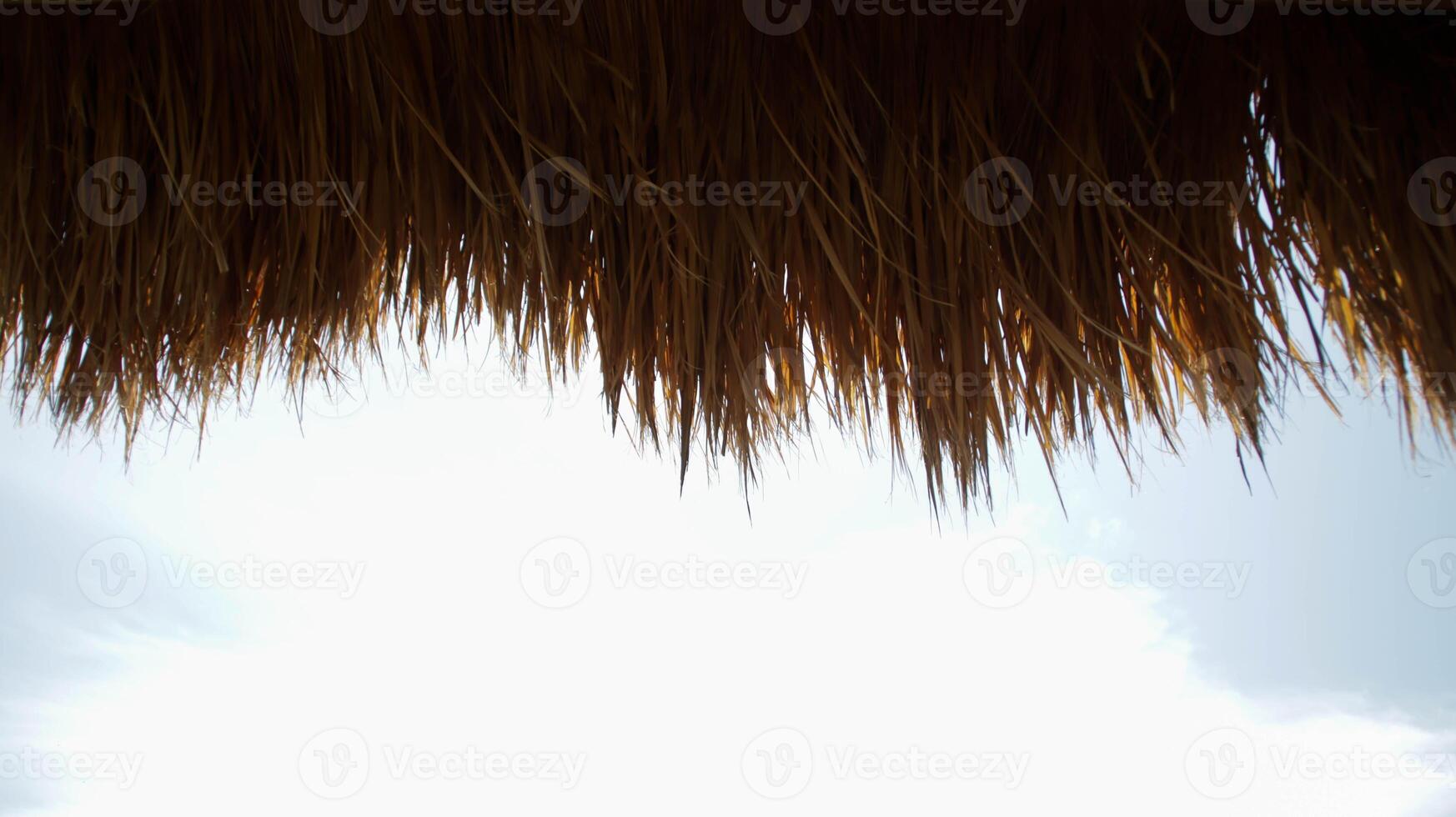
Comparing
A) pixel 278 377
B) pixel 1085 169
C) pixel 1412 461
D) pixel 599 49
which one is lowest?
pixel 1412 461

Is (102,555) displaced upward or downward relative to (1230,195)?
downward

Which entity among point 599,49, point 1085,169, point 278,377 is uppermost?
point 599,49

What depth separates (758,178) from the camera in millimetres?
678

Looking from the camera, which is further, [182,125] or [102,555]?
[102,555]

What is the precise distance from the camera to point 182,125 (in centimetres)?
67

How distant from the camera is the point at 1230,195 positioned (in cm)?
67

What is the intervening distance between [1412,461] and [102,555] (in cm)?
136

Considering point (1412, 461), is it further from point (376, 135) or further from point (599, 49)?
point (376, 135)

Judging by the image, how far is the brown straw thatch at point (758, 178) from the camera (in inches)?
26.1

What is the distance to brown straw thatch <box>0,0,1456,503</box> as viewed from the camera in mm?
663

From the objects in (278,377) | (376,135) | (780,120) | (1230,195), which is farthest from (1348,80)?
(278,377)

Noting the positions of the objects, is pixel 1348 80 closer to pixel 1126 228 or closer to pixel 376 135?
pixel 1126 228

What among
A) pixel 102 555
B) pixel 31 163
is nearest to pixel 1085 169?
pixel 31 163

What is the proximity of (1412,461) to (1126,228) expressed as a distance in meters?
0.35
